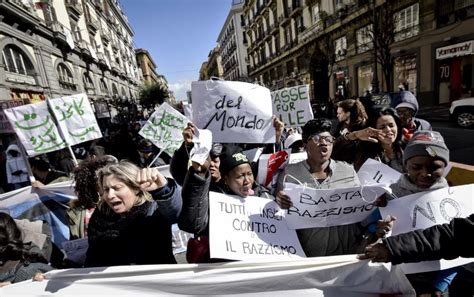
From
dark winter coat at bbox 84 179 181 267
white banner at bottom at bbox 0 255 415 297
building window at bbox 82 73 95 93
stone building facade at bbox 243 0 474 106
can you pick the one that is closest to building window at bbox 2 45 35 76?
building window at bbox 82 73 95 93

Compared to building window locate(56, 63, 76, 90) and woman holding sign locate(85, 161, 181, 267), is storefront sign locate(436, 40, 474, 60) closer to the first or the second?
woman holding sign locate(85, 161, 181, 267)

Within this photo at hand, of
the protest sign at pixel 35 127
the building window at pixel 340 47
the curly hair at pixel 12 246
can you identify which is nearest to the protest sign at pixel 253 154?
the curly hair at pixel 12 246

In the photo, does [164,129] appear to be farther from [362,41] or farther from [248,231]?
[362,41]

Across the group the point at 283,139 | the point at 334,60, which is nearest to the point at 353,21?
the point at 334,60

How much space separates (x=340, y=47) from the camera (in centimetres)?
2205

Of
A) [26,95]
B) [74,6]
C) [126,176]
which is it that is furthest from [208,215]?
[74,6]

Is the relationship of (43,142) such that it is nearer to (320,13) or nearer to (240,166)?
(240,166)

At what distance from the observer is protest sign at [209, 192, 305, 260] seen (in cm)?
144

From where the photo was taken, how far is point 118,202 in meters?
1.52

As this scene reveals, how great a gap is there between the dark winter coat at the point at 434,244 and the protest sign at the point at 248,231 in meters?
0.50

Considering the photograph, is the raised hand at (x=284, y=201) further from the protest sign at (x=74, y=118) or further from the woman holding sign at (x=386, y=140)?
the protest sign at (x=74, y=118)

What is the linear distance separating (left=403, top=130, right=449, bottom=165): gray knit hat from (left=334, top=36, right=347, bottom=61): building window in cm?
2234

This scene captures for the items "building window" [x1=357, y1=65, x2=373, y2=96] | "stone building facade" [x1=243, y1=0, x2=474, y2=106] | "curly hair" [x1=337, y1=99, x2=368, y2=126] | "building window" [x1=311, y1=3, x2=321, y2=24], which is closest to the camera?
"curly hair" [x1=337, y1=99, x2=368, y2=126]

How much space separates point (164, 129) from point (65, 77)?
20.0 metres
